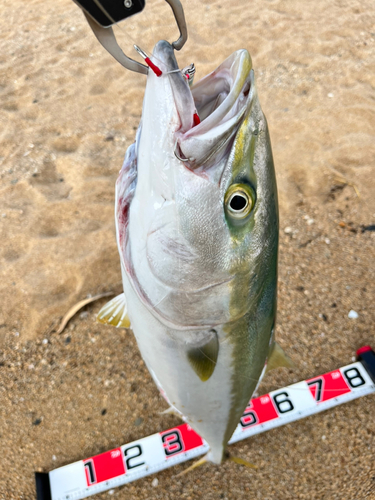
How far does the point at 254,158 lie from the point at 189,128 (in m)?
0.19

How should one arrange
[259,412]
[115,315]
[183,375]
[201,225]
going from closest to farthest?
1. [201,225]
2. [183,375]
3. [115,315]
4. [259,412]

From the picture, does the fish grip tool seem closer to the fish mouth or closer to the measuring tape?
the fish mouth

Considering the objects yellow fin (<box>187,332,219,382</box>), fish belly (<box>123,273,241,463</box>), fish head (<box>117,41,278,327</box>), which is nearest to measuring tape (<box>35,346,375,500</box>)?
fish belly (<box>123,273,241,463</box>)

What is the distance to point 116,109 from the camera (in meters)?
3.81

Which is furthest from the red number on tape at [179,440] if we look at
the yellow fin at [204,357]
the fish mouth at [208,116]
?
the fish mouth at [208,116]

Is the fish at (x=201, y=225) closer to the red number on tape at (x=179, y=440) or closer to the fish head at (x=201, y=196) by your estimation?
the fish head at (x=201, y=196)

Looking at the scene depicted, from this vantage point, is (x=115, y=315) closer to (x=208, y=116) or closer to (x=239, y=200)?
(x=239, y=200)

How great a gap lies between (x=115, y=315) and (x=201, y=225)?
714mm

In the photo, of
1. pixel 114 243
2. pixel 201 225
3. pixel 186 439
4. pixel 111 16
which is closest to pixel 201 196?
pixel 201 225

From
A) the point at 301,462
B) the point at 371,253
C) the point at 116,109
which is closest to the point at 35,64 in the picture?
the point at 116,109

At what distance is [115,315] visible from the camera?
4.99ft

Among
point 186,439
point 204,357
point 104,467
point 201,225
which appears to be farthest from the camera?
point 186,439

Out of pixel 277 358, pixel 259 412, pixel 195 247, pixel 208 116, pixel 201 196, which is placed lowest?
pixel 259 412

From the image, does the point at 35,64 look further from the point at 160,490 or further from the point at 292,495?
the point at 292,495
